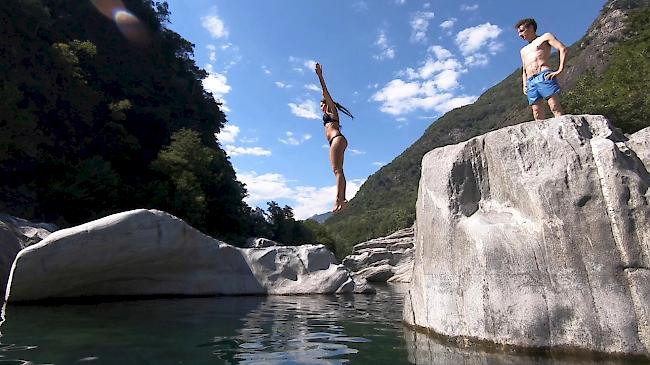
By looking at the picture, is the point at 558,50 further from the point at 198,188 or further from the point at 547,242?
the point at 198,188

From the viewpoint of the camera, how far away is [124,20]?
44469 millimetres

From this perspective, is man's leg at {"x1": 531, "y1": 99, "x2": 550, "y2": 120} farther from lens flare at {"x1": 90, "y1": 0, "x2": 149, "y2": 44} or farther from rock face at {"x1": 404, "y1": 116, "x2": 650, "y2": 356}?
lens flare at {"x1": 90, "y1": 0, "x2": 149, "y2": 44}

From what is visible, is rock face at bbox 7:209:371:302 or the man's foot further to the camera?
rock face at bbox 7:209:371:302

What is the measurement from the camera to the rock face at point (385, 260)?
35094mm

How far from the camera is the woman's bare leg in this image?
5844 millimetres

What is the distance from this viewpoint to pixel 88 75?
34.2m

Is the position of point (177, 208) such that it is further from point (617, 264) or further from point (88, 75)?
point (617, 264)

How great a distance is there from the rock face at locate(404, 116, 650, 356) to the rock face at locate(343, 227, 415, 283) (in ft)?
90.9

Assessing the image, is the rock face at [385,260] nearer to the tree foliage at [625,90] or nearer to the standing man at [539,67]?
the tree foliage at [625,90]

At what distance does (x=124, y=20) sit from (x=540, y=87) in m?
45.7

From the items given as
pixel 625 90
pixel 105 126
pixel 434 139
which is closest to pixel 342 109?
pixel 625 90

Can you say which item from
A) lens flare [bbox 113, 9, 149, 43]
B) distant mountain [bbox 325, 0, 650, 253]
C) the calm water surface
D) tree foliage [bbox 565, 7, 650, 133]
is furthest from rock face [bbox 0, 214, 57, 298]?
distant mountain [bbox 325, 0, 650, 253]

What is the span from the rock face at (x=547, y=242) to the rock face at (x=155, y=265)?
7.70 m

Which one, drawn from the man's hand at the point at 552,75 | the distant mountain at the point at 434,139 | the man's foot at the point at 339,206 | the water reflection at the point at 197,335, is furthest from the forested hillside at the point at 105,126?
the distant mountain at the point at 434,139
